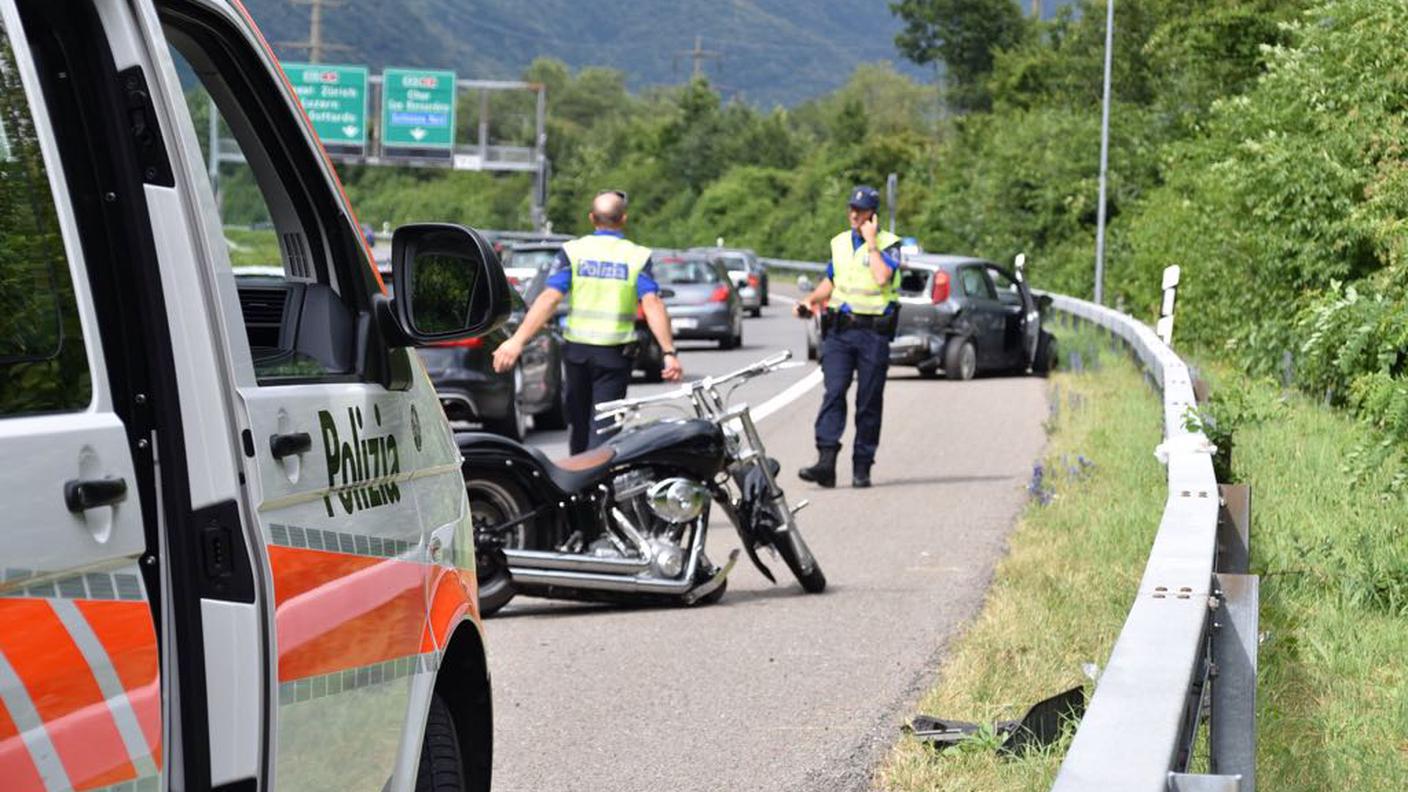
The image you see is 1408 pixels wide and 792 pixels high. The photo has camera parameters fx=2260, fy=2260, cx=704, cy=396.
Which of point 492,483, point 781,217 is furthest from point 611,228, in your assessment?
point 781,217

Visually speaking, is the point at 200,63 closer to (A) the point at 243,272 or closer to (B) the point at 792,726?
(A) the point at 243,272

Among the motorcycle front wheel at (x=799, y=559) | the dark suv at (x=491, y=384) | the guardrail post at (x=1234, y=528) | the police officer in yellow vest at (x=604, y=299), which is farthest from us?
the dark suv at (x=491, y=384)

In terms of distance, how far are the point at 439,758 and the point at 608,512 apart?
4.66m

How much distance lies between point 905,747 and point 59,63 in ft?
13.3

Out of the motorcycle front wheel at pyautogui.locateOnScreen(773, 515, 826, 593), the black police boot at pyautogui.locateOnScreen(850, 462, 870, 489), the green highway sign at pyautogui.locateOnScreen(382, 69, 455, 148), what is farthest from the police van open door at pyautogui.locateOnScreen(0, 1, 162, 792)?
the green highway sign at pyautogui.locateOnScreen(382, 69, 455, 148)

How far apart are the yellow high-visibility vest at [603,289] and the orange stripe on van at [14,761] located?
28.6 ft

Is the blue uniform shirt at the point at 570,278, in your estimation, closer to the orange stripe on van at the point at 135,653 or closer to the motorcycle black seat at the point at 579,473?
the motorcycle black seat at the point at 579,473

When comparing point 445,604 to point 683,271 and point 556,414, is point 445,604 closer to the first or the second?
point 556,414

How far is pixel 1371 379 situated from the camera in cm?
1017

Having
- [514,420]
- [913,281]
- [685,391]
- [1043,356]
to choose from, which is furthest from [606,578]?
[1043,356]

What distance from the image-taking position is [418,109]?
209ft

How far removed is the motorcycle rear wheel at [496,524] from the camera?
28.0 feet

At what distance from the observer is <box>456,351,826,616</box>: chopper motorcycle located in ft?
28.1

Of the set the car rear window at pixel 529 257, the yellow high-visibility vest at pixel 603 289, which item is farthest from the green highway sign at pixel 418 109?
the yellow high-visibility vest at pixel 603 289
